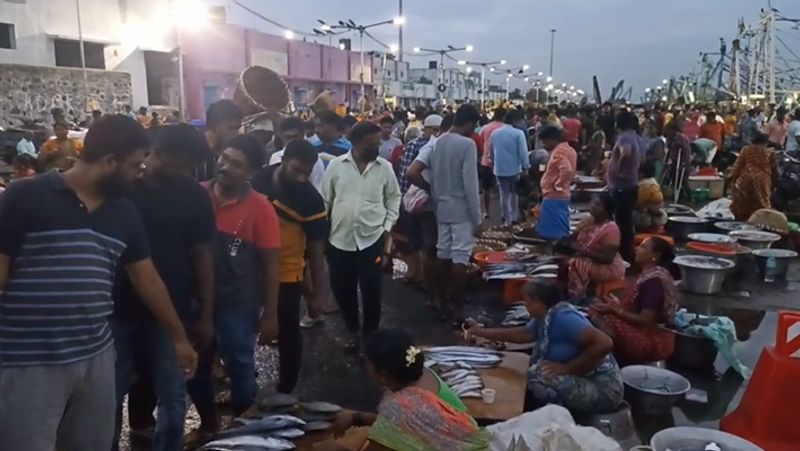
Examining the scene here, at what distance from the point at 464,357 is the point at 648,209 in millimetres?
5994

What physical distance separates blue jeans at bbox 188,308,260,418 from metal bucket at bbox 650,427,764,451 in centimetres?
241

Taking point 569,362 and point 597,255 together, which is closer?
point 569,362

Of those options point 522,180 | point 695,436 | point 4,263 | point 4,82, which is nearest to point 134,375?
point 4,263

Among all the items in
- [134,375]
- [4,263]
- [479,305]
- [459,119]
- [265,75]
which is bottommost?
[479,305]

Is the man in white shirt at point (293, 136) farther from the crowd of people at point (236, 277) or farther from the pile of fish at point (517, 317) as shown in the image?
the pile of fish at point (517, 317)

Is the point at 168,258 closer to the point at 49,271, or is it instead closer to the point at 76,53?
the point at 49,271

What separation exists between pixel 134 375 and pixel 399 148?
226 inches

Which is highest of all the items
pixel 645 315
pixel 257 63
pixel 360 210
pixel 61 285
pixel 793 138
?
pixel 257 63

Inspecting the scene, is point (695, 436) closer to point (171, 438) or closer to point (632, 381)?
point (632, 381)

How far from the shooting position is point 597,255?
6035 mm

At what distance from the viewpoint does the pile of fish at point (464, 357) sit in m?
4.56

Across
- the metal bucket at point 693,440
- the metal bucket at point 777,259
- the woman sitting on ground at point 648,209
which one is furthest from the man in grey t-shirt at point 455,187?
the metal bucket at point 777,259

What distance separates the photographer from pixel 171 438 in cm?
357

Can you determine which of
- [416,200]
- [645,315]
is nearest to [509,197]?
[416,200]
